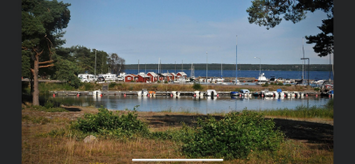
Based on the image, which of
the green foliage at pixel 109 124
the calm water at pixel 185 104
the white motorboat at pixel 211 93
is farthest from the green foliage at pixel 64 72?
the white motorboat at pixel 211 93

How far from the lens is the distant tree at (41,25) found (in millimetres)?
17297

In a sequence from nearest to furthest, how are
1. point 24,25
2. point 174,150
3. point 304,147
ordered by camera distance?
point 174,150 → point 304,147 → point 24,25

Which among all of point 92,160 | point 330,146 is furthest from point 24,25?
point 330,146

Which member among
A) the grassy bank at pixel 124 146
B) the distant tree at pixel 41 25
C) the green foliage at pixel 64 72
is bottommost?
the grassy bank at pixel 124 146

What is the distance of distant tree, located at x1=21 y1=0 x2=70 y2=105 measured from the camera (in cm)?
1730

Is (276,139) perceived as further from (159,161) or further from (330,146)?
(159,161)

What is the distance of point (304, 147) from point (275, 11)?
5883mm

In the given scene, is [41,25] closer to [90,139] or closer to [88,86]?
[90,139]

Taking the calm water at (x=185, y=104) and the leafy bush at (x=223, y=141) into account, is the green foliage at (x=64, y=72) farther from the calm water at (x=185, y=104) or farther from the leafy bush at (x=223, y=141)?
the leafy bush at (x=223, y=141)

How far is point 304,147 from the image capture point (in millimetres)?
9641

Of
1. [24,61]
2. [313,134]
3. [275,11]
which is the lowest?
[313,134]

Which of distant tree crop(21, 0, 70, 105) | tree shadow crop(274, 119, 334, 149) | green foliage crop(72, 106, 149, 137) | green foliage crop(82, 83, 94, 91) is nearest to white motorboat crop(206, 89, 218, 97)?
green foliage crop(82, 83, 94, 91)

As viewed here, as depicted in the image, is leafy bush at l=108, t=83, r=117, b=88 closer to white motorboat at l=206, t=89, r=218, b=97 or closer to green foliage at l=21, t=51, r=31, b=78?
white motorboat at l=206, t=89, r=218, b=97

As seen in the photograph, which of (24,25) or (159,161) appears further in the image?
(24,25)
